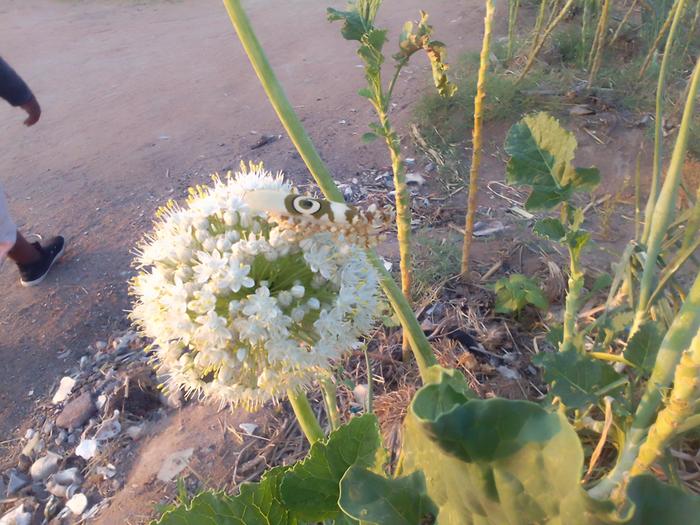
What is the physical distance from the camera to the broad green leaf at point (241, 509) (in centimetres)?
101

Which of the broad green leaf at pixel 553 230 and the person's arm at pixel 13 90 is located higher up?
the broad green leaf at pixel 553 230

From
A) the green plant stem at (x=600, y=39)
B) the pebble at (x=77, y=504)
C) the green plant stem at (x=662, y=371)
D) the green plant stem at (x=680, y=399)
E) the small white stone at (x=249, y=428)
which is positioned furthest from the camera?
the green plant stem at (x=600, y=39)

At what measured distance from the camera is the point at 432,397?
78cm

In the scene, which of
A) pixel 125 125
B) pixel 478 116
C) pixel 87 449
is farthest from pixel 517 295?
pixel 125 125

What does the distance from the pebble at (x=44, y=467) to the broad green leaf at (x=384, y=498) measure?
72.2 inches

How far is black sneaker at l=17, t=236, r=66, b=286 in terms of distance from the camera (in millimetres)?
3266

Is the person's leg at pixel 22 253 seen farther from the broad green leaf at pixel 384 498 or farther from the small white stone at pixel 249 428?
the broad green leaf at pixel 384 498

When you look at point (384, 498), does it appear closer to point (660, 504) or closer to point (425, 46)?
point (660, 504)

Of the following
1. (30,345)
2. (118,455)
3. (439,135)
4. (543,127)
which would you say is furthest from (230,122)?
(543,127)

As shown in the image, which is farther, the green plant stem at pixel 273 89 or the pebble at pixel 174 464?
the pebble at pixel 174 464

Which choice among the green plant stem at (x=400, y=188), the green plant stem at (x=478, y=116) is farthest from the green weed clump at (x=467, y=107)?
the green plant stem at (x=400, y=188)

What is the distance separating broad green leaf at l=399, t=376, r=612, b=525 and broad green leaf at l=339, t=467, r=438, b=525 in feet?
0.46

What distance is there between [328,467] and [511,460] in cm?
45

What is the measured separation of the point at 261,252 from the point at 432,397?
0.48m
